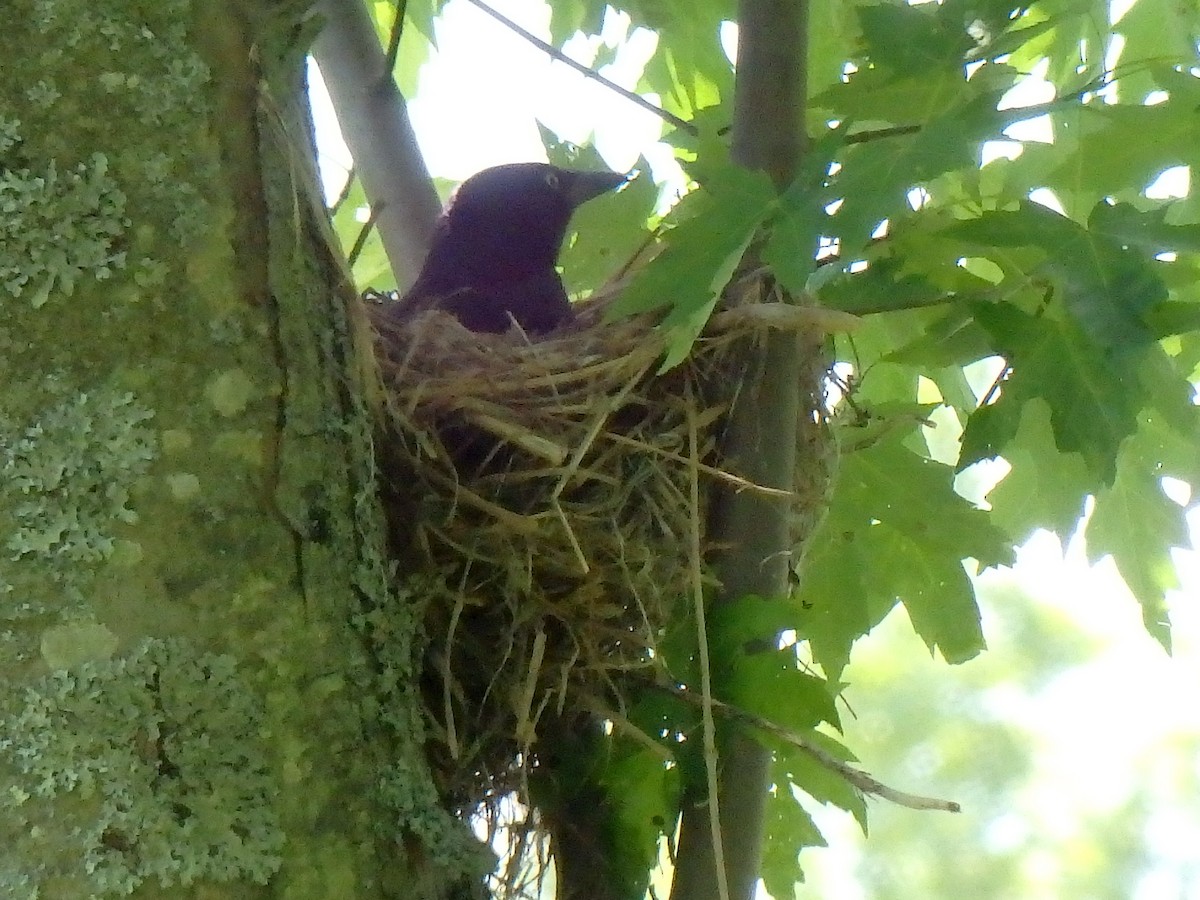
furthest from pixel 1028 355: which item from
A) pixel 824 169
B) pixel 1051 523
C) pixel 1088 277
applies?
pixel 1051 523

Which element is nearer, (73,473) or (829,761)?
(73,473)

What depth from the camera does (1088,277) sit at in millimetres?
1199

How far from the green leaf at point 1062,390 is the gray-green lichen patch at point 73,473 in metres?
0.76

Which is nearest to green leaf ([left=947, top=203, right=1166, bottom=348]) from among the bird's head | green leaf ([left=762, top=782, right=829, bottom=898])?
green leaf ([left=762, top=782, right=829, bottom=898])

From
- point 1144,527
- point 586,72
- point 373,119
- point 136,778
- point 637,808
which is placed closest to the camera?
point 136,778

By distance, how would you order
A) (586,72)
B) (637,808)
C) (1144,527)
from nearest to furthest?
(637,808) < (586,72) < (1144,527)

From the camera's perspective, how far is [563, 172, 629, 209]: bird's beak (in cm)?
211

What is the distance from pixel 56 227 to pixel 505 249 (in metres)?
1.33

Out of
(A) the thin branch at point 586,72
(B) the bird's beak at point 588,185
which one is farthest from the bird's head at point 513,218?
(A) the thin branch at point 586,72

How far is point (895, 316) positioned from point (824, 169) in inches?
19.9

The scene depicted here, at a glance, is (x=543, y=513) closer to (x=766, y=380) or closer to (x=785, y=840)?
(x=766, y=380)

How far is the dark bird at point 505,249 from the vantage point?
77.0 inches

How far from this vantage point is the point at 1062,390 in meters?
1.20

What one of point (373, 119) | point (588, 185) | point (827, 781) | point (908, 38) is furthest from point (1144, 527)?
point (373, 119)
